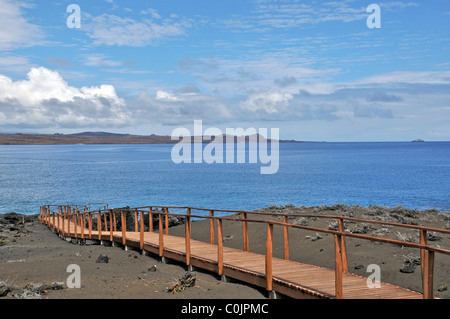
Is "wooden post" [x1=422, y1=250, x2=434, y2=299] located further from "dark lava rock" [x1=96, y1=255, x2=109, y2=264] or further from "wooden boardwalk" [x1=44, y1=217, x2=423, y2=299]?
"dark lava rock" [x1=96, y1=255, x2=109, y2=264]

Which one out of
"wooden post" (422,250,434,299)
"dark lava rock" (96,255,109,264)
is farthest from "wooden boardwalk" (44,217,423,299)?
"dark lava rock" (96,255,109,264)

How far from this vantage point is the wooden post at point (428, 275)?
567 centimetres

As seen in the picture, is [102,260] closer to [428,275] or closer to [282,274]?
[282,274]

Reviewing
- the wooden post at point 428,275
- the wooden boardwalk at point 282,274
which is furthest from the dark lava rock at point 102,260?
the wooden post at point 428,275

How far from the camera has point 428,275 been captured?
5.78 meters

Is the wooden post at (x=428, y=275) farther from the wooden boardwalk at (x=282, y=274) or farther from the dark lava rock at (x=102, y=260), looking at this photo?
the dark lava rock at (x=102, y=260)

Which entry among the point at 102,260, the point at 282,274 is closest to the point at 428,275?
the point at 282,274

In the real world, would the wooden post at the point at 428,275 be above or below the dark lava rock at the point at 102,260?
above

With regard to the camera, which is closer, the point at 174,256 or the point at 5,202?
the point at 174,256
